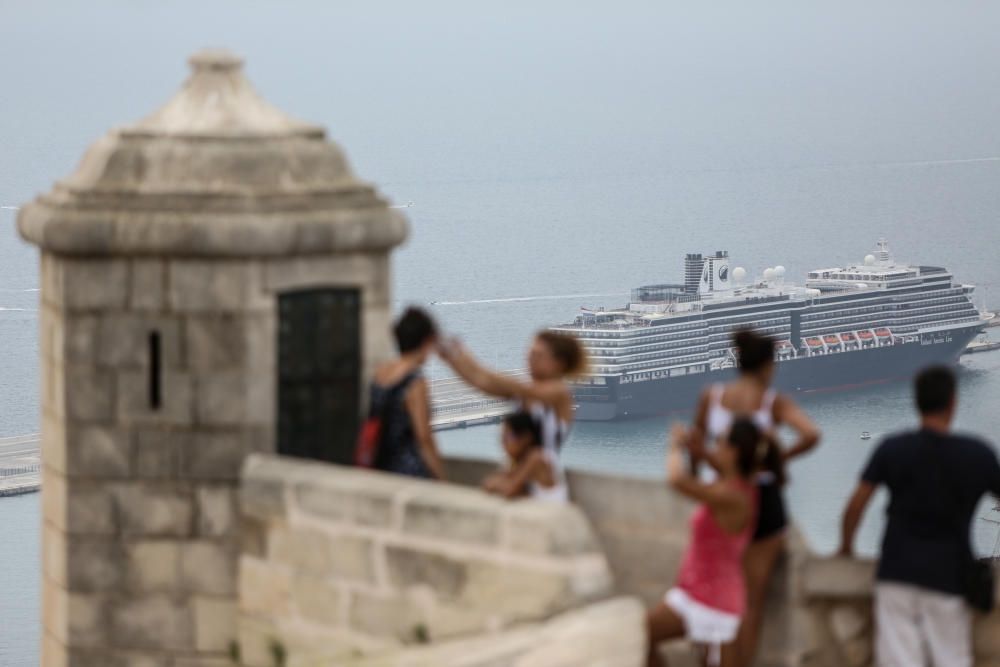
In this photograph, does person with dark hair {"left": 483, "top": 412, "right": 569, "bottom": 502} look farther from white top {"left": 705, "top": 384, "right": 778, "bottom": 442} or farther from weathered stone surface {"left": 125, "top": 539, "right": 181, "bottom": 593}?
weathered stone surface {"left": 125, "top": 539, "right": 181, "bottom": 593}

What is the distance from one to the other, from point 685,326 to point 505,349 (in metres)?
7.27

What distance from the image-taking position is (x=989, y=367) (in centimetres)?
9344

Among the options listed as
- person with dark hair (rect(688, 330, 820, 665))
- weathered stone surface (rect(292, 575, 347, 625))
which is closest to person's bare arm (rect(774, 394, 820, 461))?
person with dark hair (rect(688, 330, 820, 665))

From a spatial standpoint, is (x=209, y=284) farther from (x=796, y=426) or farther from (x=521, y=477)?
(x=796, y=426)

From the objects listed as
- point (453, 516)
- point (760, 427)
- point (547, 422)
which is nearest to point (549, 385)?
point (547, 422)

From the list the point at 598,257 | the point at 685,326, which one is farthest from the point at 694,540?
the point at 598,257

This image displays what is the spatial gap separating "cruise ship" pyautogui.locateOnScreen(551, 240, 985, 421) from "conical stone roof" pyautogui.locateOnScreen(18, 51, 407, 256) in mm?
73623

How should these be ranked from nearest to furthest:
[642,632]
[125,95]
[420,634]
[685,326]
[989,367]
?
[642,632]
[420,634]
[685,326]
[989,367]
[125,95]

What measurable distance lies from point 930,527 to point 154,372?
1.51 metres

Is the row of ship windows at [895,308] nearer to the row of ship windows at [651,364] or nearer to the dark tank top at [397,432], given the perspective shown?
the row of ship windows at [651,364]

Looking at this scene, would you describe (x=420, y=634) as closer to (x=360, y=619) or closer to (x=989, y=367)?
(x=360, y=619)

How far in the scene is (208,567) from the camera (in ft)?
14.9

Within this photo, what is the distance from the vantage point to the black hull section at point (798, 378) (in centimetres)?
8100

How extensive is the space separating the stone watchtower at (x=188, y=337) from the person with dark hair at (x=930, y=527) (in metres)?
1.17
